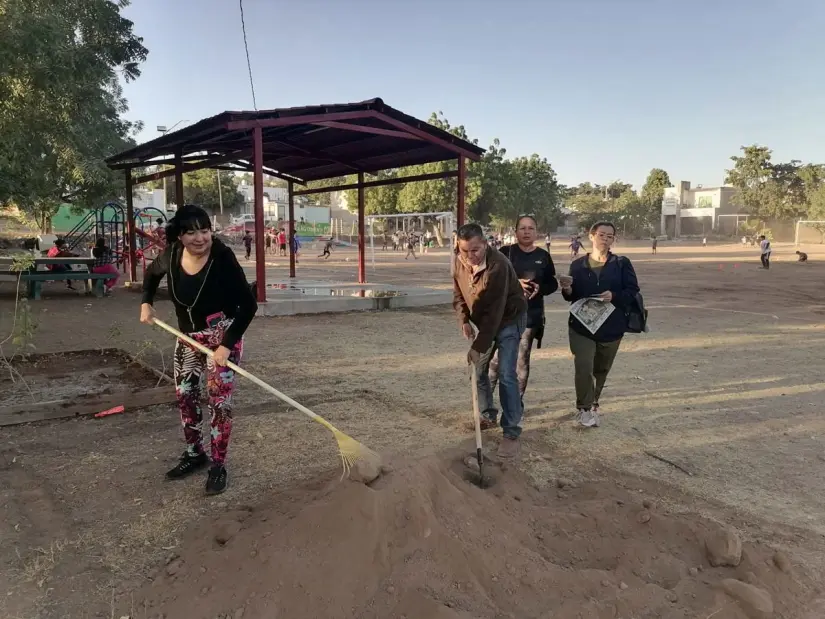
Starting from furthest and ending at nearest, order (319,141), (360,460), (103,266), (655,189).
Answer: (655,189)
(103,266)
(319,141)
(360,460)

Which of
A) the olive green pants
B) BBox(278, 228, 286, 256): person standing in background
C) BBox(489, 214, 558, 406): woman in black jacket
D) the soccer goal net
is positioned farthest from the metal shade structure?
the soccer goal net

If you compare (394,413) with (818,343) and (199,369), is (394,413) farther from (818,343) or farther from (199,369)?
(818,343)

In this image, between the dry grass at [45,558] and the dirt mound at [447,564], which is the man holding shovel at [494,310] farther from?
the dry grass at [45,558]

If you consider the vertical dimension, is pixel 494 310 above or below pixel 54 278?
above

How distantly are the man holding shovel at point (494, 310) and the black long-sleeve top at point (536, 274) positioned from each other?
0.35m

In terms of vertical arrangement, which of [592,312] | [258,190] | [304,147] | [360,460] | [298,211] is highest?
[298,211]

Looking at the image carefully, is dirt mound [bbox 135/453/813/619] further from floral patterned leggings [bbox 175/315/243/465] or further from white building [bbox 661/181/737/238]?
white building [bbox 661/181/737/238]

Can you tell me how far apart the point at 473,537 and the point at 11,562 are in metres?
2.14

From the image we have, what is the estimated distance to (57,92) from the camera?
9328 millimetres

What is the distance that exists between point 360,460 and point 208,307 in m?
1.24

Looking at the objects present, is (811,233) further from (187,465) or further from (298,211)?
(187,465)

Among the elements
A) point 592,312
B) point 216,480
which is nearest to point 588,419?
point 592,312

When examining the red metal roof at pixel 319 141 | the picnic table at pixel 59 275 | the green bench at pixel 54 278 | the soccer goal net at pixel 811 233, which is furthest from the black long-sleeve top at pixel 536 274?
the soccer goal net at pixel 811 233

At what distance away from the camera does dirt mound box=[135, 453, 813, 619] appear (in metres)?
2.28
